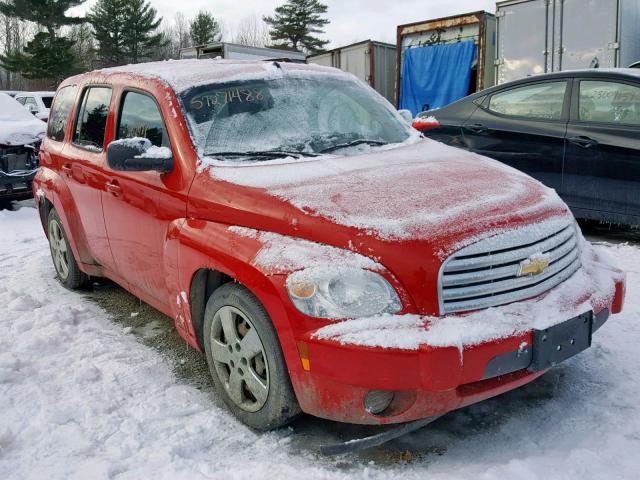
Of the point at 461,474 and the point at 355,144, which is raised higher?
the point at 355,144


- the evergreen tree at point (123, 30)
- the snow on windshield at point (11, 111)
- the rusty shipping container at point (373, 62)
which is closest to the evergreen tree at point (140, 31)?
the evergreen tree at point (123, 30)

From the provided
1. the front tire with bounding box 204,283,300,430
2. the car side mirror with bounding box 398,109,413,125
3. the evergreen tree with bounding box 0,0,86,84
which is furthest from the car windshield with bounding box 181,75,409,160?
the evergreen tree with bounding box 0,0,86,84

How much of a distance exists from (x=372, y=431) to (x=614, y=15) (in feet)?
32.1

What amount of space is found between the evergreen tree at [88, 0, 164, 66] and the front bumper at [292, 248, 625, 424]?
4658 cm

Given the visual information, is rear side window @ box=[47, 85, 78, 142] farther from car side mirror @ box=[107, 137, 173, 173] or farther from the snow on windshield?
the snow on windshield

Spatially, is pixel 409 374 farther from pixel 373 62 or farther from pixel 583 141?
pixel 373 62

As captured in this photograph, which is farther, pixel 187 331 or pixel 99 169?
pixel 99 169

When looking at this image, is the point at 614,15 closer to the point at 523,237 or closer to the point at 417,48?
the point at 417,48

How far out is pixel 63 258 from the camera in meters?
5.06

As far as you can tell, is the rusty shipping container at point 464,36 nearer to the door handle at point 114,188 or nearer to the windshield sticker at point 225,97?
the windshield sticker at point 225,97

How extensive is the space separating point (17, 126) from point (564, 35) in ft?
29.1

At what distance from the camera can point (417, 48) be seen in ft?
46.6

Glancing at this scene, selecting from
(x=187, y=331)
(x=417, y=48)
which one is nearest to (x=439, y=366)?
(x=187, y=331)

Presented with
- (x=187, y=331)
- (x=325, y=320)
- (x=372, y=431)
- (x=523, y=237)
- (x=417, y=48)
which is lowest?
(x=372, y=431)
